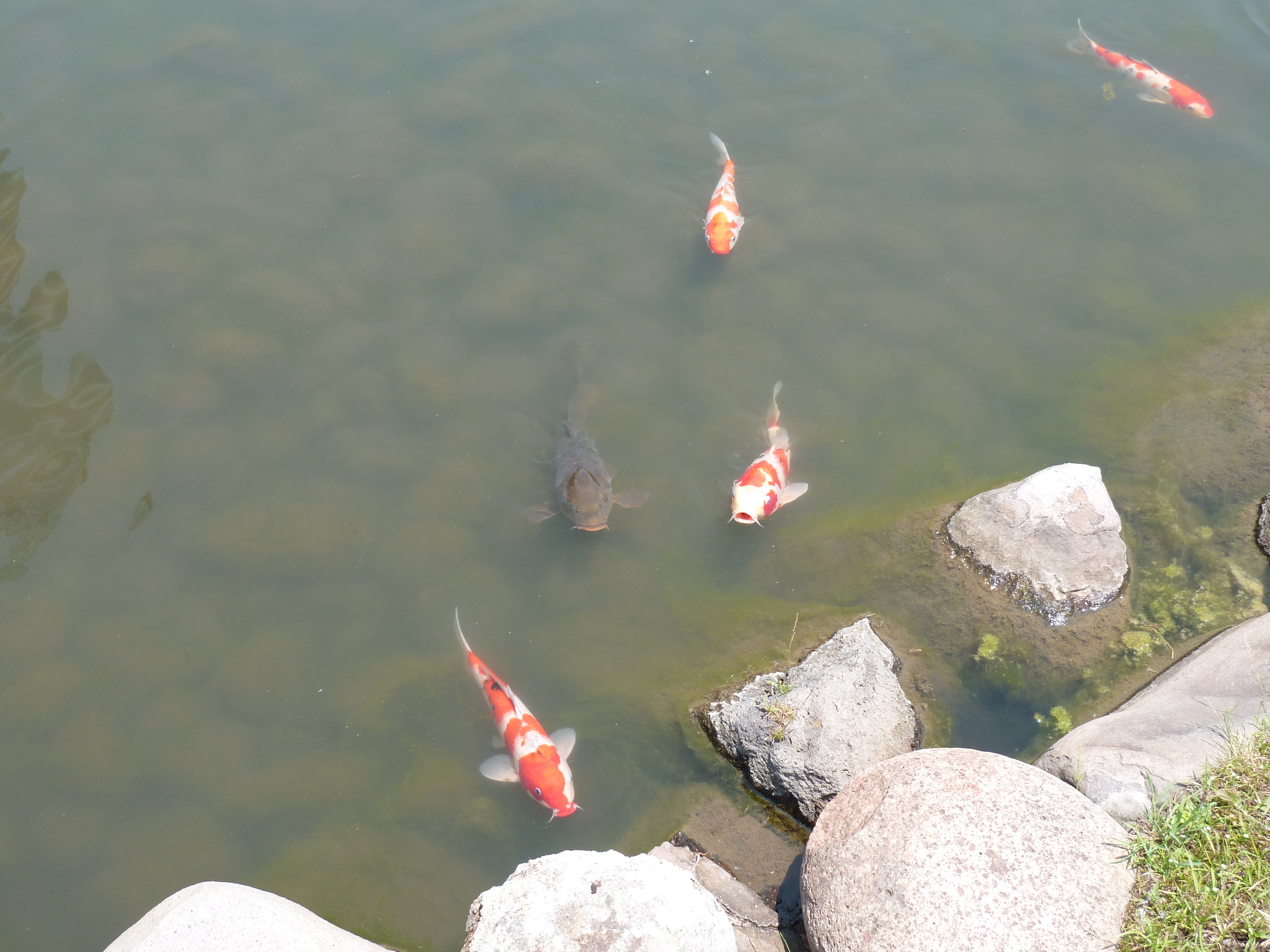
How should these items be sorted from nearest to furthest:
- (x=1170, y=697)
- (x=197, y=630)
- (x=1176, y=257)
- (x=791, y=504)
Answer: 1. (x=1170, y=697)
2. (x=197, y=630)
3. (x=791, y=504)
4. (x=1176, y=257)

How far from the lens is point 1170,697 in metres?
4.99

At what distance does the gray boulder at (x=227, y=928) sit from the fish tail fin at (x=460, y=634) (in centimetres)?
189

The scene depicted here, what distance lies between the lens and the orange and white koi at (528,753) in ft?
17.0

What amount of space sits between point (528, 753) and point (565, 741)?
12.9 inches

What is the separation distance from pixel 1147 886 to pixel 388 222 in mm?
7579

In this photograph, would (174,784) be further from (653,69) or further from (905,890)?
(653,69)

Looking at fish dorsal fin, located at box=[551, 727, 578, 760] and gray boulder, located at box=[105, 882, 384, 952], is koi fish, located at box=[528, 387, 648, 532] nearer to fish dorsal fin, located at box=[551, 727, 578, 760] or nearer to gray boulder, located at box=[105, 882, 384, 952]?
fish dorsal fin, located at box=[551, 727, 578, 760]

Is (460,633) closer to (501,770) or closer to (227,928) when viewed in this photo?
(501,770)

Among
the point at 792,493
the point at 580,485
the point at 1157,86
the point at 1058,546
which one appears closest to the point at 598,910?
the point at 580,485

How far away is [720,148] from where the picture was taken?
8781 mm

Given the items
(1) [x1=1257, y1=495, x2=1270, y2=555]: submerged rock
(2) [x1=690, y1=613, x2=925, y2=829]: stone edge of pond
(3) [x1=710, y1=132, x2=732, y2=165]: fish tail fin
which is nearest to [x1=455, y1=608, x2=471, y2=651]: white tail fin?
(2) [x1=690, y1=613, x2=925, y2=829]: stone edge of pond

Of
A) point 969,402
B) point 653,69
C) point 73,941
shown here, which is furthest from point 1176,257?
point 73,941

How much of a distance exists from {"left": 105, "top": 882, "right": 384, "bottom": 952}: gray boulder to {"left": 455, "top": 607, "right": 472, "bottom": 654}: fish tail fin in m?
1.89

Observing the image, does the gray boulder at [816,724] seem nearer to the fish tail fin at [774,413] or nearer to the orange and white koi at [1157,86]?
the fish tail fin at [774,413]
